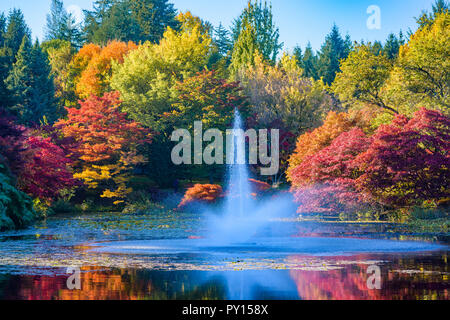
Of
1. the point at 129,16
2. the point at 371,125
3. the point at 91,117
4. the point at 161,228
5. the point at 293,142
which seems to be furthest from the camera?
the point at 129,16

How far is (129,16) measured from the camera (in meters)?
65.3

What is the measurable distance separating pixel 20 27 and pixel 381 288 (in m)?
50.7

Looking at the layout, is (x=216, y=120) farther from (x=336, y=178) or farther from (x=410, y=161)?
(x=410, y=161)

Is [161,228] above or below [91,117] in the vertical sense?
below

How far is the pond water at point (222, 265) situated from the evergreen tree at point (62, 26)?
54199 millimetres

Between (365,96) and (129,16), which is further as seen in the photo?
(129,16)

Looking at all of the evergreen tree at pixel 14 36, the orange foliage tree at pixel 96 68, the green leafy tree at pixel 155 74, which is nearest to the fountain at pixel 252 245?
the green leafy tree at pixel 155 74

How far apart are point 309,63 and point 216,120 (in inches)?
1768

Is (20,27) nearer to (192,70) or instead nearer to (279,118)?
(192,70)

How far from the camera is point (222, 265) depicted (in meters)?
12.5

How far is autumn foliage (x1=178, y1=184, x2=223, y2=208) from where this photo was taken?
3322cm

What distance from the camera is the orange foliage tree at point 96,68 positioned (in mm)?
46969

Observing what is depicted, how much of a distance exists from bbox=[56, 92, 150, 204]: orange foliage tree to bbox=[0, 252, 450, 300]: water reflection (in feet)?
79.5
